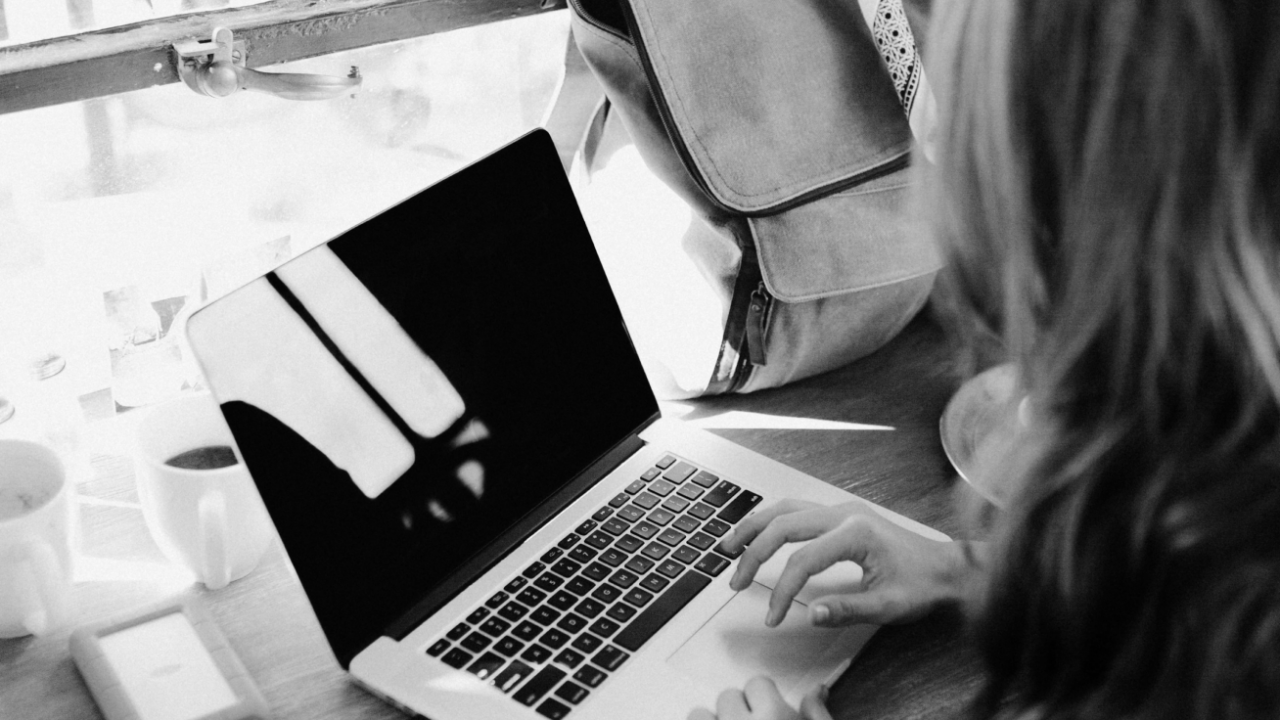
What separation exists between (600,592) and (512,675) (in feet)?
0.28

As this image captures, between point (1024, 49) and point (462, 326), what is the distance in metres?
0.43

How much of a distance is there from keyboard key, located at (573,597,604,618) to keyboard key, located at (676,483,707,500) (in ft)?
0.41

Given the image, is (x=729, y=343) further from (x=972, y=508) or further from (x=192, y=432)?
(x=192, y=432)

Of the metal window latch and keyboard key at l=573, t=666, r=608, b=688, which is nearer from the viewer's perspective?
keyboard key at l=573, t=666, r=608, b=688

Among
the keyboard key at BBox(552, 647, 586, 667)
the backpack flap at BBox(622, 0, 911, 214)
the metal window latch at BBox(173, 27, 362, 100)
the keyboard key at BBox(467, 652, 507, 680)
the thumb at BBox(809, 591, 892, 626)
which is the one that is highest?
the metal window latch at BBox(173, 27, 362, 100)

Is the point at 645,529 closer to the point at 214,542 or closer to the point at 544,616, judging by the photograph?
the point at 544,616

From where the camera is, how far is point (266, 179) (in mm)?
1036

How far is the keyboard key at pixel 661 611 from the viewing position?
2.30ft

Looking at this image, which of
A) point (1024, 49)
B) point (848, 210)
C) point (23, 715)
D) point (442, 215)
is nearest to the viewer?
point (1024, 49)

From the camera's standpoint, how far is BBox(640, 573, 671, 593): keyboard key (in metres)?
0.74

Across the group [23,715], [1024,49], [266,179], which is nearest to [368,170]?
[266,179]

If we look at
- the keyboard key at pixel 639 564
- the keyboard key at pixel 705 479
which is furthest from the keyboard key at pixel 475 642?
the keyboard key at pixel 705 479

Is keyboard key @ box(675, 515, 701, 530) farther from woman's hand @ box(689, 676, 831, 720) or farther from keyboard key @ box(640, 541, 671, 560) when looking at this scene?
woman's hand @ box(689, 676, 831, 720)

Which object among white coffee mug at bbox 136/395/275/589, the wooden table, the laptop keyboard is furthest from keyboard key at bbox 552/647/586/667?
white coffee mug at bbox 136/395/275/589
